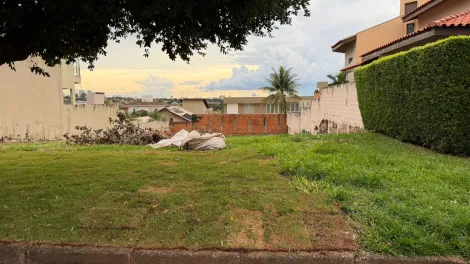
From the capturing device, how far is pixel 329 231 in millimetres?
3281

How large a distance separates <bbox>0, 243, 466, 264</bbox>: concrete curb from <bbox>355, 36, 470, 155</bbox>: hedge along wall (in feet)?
14.8

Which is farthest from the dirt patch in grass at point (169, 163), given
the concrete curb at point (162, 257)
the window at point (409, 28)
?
the window at point (409, 28)

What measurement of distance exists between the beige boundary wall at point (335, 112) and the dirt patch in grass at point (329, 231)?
8733 mm

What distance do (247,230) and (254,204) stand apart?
2.04ft

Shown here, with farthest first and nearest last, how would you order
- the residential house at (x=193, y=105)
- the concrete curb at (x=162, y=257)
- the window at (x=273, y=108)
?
1. the residential house at (x=193, y=105)
2. the window at (x=273, y=108)
3. the concrete curb at (x=162, y=257)

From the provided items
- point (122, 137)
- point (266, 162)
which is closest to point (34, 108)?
point (122, 137)

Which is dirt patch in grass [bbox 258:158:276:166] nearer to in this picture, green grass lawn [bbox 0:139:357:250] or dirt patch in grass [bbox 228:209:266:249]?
green grass lawn [bbox 0:139:357:250]

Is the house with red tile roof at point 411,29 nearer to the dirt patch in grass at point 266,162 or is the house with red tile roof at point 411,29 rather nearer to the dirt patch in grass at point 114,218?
the dirt patch in grass at point 266,162

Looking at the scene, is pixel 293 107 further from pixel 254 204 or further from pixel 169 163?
pixel 254 204

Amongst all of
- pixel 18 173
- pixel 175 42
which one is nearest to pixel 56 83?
pixel 18 173

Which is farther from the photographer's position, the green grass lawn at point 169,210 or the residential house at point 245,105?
the residential house at point 245,105

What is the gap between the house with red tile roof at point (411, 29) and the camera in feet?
29.6

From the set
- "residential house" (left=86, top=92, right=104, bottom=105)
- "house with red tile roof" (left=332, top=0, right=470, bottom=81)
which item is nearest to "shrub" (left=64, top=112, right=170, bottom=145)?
"house with red tile roof" (left=332, top=0, right=470, bottom=81)

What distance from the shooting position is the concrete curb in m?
2.88
